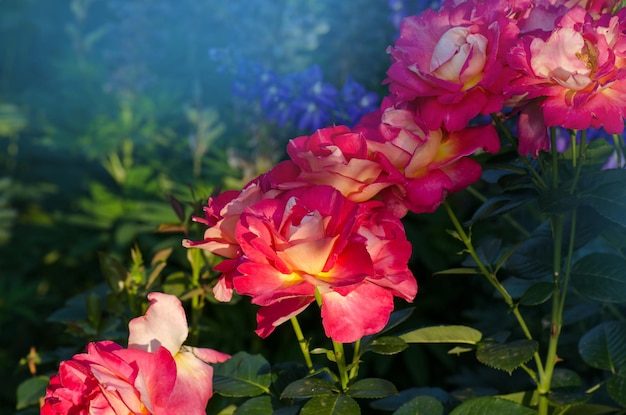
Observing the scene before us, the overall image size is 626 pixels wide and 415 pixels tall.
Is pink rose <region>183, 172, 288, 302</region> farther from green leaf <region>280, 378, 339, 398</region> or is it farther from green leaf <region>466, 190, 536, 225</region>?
green leaf <region>466, 190, 536, 225</region>

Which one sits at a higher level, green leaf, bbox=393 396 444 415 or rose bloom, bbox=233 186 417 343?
rose bloom, bbox=233 186 417 343

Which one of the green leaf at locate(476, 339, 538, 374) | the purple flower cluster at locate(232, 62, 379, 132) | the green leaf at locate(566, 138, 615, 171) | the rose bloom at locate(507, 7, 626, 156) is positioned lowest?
the purple flower cluster at locate(232, 62, 379, 132)

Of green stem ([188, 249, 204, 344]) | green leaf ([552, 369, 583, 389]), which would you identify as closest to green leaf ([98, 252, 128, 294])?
green stem ([188, 249, 204, 344])

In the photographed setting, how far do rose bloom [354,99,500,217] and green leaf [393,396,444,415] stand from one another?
0.59 feet

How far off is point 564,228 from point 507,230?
1.02m

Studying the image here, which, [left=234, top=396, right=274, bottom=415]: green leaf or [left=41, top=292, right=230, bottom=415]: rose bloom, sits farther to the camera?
[left=234, top=396, right=274, bottom=415]: green leaf

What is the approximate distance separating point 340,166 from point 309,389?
21 centimetres

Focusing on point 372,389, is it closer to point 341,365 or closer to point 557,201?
point 341,365

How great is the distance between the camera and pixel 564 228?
40.0 inches

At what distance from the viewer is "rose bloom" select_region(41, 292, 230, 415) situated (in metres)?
0.71

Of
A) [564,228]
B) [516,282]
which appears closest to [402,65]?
[564,228]

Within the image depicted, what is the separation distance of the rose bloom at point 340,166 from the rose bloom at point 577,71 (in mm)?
146

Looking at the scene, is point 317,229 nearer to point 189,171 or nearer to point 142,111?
point 189,171

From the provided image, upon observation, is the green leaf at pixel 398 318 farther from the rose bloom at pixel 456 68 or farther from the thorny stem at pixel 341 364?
the rose bloom at pixel 456 68
